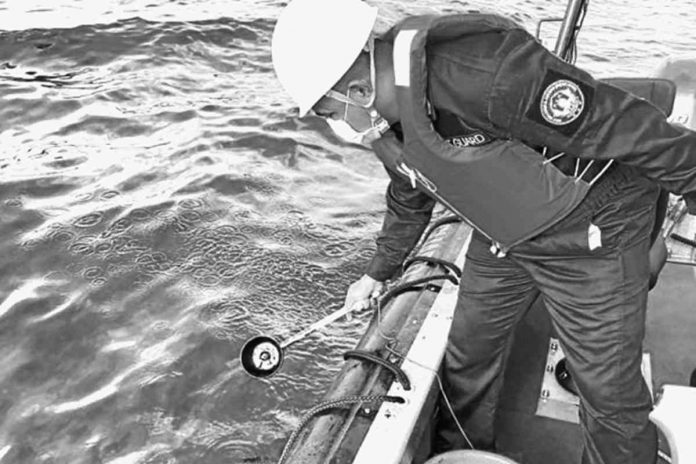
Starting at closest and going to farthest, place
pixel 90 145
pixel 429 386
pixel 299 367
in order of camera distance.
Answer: pixel 429 386
pixel 299 367
pixel 90 145

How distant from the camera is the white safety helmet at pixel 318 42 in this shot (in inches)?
78.3

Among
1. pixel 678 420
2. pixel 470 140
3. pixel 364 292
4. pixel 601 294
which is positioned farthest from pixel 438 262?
pixel 678 420

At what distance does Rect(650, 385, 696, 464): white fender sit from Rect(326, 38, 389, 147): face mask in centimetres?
111

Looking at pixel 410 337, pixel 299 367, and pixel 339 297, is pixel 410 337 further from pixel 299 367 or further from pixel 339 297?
pixel 339 297

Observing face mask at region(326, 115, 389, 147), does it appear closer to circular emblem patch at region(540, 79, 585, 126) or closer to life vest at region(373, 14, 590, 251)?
life vest at region(373, 14, 590, 251)

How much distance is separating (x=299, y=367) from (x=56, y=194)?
2559 millimetres

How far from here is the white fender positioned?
2.01m

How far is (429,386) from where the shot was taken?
261 cm

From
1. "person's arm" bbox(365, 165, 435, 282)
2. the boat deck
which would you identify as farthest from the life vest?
the boat deck

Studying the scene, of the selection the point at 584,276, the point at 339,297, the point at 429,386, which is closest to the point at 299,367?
the point at 339,297

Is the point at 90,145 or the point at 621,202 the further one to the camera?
the point at 90,145

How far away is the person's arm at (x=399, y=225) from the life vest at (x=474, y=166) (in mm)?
374

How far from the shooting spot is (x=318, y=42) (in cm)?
199

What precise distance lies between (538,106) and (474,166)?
30cm
